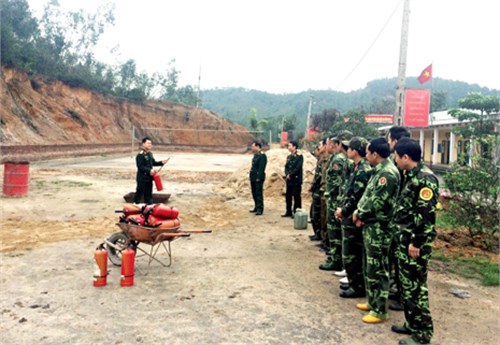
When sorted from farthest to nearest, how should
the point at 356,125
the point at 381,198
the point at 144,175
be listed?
the point at 356,125 < the point at 144,175 < the point at 381,198

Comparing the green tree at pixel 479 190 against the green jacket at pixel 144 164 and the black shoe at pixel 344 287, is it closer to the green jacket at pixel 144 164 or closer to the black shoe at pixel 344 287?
the black shoe at pixel 344 287

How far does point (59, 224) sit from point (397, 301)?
20.4 feet

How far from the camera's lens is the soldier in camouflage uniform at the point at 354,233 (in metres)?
4.36

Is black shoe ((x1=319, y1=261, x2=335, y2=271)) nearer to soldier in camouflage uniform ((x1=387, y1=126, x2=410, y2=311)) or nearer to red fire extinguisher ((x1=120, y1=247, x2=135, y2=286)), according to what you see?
soldier in camouflage uniform ((x1=387, y1=126, x2=410, y2=311))

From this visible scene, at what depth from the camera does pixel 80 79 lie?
3644 cm

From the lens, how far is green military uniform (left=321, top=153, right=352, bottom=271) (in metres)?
5.34

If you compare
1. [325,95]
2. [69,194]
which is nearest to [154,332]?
[69,194]

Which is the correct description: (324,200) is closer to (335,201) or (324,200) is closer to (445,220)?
(335,201)

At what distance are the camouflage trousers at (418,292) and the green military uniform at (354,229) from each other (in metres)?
0.93

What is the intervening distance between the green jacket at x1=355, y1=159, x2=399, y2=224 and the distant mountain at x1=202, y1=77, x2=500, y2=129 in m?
82.7

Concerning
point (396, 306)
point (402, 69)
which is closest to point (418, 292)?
point (396, 306)

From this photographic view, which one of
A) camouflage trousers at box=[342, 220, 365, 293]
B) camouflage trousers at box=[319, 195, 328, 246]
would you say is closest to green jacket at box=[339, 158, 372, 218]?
camouflage trousers at box=[342, 220, 365, 293]

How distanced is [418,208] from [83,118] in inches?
1373

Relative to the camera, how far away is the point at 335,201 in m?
5.50
